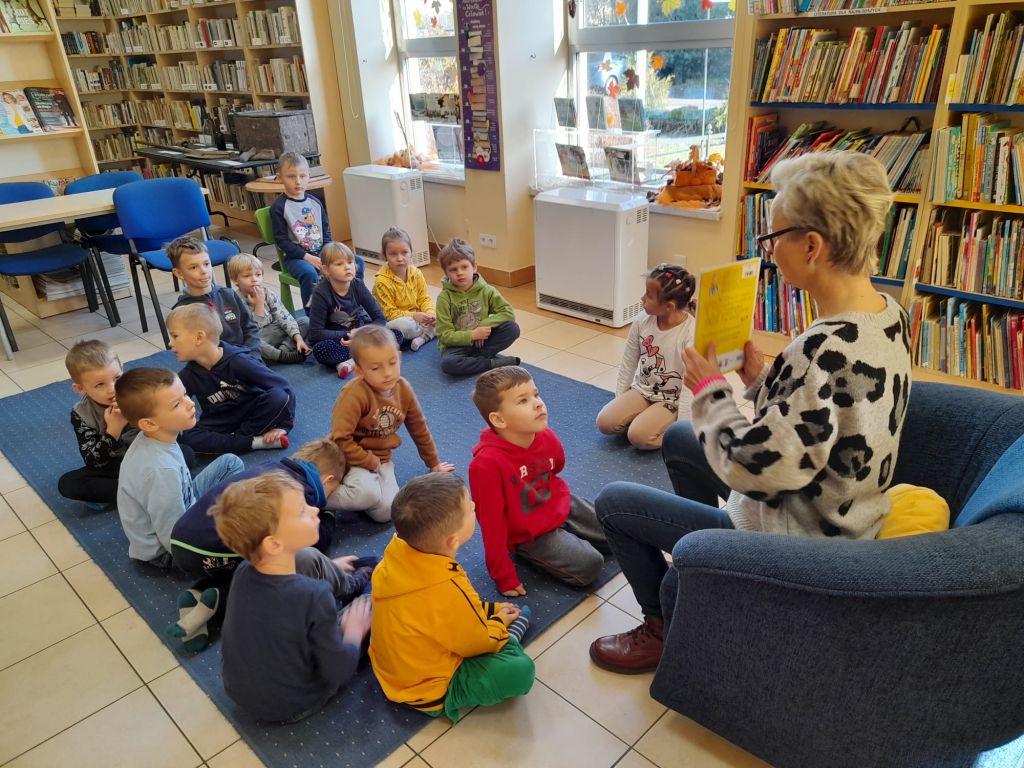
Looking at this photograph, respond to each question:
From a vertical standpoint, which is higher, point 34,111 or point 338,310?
point 34,111

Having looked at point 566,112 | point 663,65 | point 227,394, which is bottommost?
point 227,394

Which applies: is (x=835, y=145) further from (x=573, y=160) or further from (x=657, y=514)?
(x=657, y=514)

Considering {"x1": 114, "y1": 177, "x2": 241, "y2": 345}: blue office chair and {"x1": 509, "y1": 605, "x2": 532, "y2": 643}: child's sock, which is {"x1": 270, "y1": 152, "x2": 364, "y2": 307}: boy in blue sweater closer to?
{"x1": 114, "y1": 177, "x2": 241, "y2": 345}: blue office chair

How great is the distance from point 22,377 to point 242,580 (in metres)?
3.06

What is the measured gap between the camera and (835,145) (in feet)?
10.4

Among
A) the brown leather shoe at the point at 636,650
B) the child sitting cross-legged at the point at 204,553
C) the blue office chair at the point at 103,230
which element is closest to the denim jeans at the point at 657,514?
the brown leather shoe at the point at 636,650

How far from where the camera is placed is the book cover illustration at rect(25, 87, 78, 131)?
16.1ft

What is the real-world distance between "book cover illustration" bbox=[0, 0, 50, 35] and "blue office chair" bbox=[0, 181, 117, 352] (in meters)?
1.17

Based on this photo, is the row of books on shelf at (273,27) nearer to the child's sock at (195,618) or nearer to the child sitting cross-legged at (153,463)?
the child sitting cross-legged at (153,463)

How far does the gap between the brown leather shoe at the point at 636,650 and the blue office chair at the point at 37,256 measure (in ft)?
12.8

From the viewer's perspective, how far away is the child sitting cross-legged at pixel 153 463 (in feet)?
6.62

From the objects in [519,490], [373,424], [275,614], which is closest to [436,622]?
[275,614]

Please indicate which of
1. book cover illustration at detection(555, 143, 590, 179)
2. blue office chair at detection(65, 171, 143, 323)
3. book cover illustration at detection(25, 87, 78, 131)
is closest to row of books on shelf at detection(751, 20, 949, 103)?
book cover illustration at detection(555, 143, 590, 179)

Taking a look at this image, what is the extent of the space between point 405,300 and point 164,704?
2562mm
